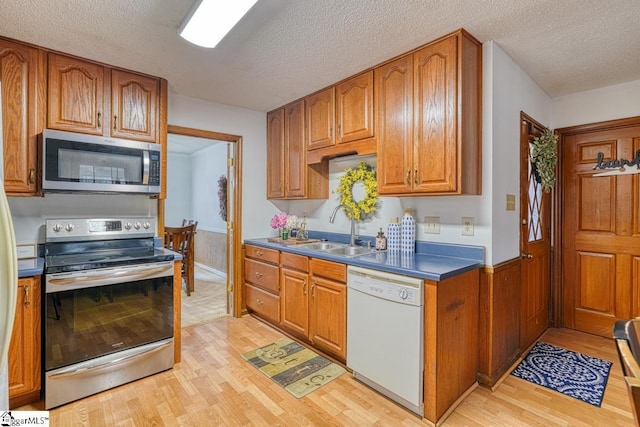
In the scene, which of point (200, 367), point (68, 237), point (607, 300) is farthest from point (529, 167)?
point (68, 237)

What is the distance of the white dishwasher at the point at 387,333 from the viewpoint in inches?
73.7

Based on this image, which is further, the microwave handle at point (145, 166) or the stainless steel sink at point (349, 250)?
the stainless steel sink at point (349, 250)

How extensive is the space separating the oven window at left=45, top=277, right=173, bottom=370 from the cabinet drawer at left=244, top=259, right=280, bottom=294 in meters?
0.97

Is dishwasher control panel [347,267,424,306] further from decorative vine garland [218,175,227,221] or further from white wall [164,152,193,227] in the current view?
white wall [164,152,193,227]

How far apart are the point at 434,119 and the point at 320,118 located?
1231mm

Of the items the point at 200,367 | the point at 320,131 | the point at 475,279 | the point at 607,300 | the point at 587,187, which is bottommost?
the point at 200,367

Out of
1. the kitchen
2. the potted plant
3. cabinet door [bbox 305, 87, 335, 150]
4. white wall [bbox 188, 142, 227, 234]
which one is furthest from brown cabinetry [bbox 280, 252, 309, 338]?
white wall [bbox 188, 142, 227, 234]

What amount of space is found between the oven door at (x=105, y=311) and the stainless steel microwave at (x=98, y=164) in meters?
0.63

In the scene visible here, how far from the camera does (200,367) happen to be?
2486 millimetres

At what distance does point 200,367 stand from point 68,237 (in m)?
1.41

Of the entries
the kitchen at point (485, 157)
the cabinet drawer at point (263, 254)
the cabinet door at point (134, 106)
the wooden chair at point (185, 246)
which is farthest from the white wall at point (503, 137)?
the wooden chair at point (185, 246)

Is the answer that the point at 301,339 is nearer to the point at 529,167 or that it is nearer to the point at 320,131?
the point at 320,131

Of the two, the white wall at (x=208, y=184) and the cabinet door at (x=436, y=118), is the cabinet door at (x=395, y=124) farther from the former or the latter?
the white wall at (x=208, y=184)

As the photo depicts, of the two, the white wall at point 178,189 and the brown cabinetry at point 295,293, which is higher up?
the white wall at point 178,189
